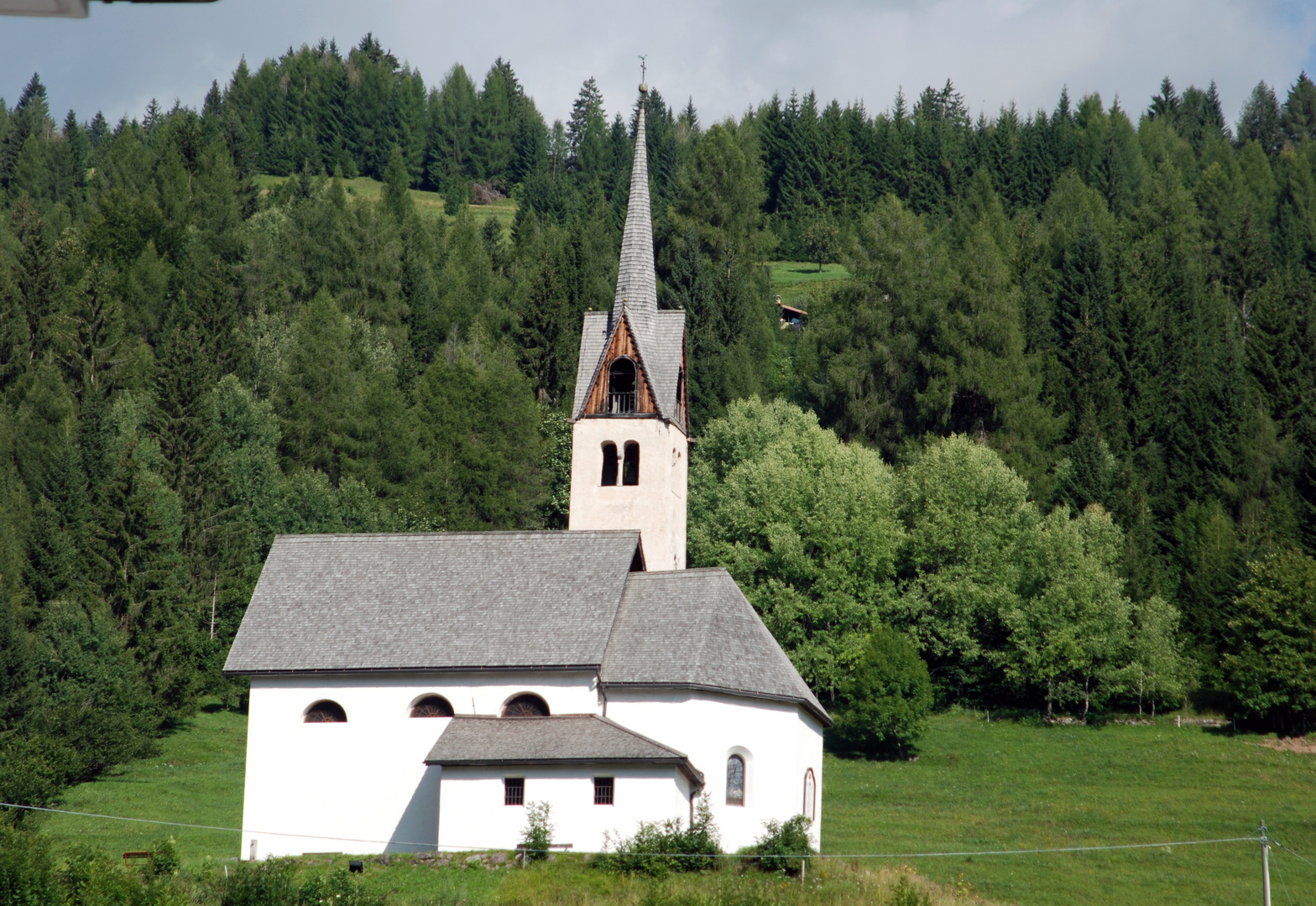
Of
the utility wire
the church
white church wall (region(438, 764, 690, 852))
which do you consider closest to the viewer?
white church wall (region(438, 764, 690, 852))

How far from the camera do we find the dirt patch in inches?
1898

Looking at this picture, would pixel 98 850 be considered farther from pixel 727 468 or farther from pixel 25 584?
pixel 727 468

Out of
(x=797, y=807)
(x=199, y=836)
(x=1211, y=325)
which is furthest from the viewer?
(x=1211, y=325)

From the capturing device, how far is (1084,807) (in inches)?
1644

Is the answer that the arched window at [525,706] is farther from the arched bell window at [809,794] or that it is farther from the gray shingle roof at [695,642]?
the arched bell window at [809,794]

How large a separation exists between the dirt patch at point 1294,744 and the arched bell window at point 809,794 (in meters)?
22.8

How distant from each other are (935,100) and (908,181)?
43.5 m

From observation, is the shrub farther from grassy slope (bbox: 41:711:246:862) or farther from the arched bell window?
grassy slope (bbox: 41:711:246:862)

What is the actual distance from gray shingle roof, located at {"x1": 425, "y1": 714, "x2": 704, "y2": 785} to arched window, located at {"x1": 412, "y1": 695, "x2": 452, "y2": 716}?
97cm

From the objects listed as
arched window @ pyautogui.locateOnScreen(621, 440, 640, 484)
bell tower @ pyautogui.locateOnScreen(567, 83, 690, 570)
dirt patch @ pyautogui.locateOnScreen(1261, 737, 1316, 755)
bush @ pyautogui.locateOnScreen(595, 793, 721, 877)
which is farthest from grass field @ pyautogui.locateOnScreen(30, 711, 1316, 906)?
arched window @ pyautogui.locateOnScreen(621, 440, 640, 484)

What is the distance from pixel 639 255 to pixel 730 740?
56.6ft

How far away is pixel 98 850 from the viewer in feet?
94.8

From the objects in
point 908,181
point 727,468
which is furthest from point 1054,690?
point 908,181

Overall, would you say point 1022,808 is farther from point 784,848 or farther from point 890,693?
point 784,848
